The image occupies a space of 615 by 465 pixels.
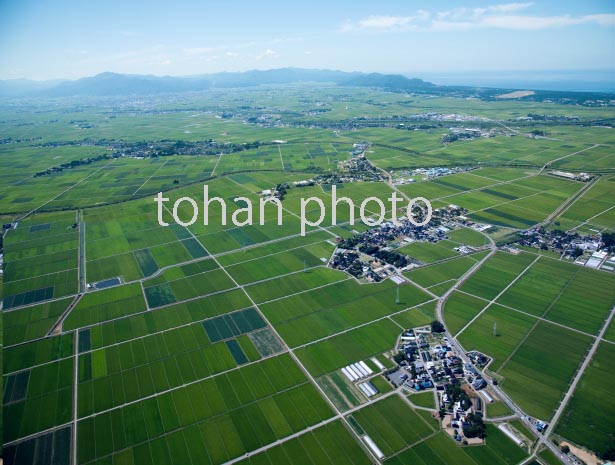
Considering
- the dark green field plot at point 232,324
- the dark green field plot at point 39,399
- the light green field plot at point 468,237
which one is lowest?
the dark green field plot at point 39,399

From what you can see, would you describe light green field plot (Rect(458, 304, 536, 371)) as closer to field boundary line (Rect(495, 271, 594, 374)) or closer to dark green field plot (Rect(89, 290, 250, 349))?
field boundary line (Rect(495, 271, 594, 374))

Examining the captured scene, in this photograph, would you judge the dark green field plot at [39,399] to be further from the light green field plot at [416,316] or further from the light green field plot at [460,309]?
the light green field plot at [460,309]

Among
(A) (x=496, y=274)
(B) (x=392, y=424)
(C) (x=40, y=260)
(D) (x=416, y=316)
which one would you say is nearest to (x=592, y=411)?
(B) (x=392, y=424)

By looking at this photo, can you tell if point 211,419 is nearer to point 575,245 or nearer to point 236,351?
point 236,351

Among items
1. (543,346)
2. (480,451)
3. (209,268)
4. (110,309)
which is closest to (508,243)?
(543,346)

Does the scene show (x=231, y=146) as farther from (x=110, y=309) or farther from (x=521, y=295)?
(x=521, y=295)

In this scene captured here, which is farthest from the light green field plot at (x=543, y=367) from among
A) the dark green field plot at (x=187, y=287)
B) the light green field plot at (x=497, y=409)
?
the dark green field plot at (x=187, y=287)
